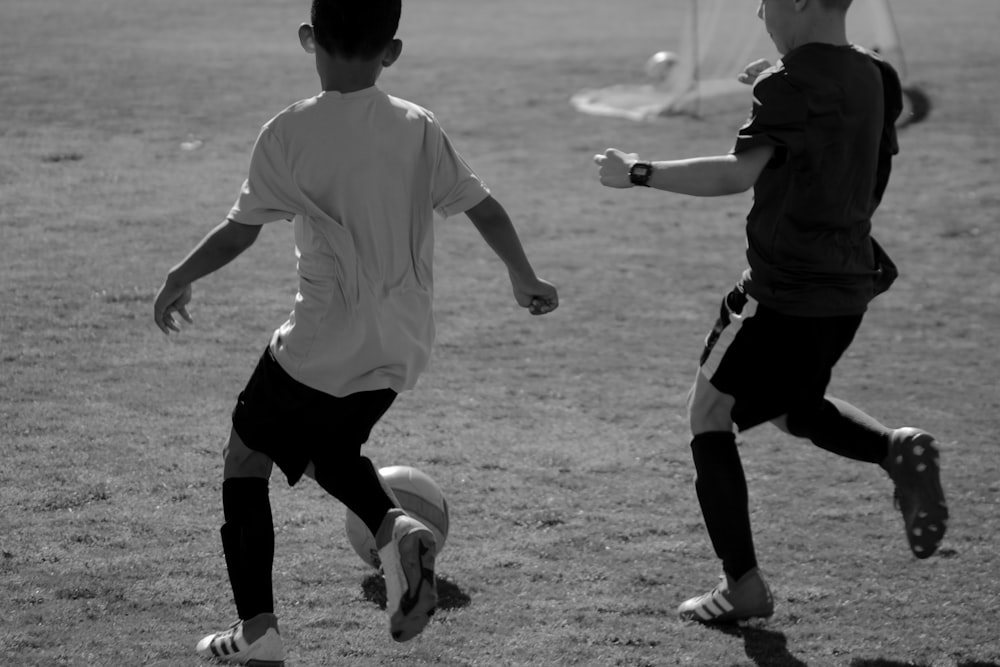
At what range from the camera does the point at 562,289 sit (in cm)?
791

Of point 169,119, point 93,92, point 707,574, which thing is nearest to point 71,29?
point 93,92

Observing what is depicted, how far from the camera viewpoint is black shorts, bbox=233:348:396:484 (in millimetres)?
3396

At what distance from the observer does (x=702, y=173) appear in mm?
3486

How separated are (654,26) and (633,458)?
17667 mm

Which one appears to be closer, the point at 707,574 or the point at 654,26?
the point at 707,574

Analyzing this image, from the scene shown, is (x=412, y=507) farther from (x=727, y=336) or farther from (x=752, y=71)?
(x=752, y=71)

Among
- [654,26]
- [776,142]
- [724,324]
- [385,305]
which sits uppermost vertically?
[776,142]

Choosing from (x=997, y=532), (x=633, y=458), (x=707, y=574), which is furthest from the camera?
(x=633, y=458)

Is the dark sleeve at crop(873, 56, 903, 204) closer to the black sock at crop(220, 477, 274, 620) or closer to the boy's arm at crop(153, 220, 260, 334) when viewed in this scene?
the boy's arm at crop(153, 220, 260, 334)

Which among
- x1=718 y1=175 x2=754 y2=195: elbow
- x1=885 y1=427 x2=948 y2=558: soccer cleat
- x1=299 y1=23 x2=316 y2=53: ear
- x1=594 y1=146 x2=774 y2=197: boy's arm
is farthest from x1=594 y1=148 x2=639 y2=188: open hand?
x1=885 y1=427 x2=948 y2=558: soccer cleat

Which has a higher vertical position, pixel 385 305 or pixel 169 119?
pixel 385 305

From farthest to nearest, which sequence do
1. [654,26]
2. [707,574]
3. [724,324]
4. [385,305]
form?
1. [654,26]
2. [707,574]
3. [724,324]
4. [385,305]

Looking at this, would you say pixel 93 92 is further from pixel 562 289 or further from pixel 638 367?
pixel 638 367

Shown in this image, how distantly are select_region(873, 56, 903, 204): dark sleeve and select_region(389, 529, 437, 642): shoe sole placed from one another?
5.45 feet
